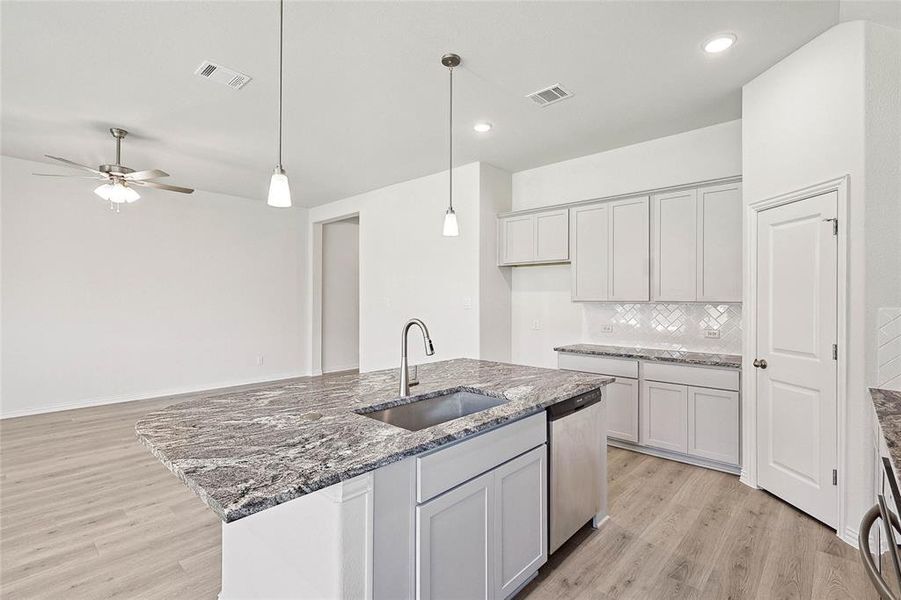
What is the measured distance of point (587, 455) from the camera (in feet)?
7.76

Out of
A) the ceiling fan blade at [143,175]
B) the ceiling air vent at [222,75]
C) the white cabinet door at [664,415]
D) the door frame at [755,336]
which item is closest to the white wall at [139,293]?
the ceiling fan blade at [143,175]

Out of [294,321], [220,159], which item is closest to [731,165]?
[220,159]

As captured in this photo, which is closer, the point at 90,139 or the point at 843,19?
the point at 843,19

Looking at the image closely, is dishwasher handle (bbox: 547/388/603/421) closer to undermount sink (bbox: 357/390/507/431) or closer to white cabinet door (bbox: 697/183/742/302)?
undermount sink (bbox: 357/390/507/431)

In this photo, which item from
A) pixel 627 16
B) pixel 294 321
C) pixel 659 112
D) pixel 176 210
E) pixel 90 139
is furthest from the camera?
pixel 294 321

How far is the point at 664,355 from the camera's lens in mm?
3631

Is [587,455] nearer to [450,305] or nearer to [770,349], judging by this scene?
[770,349]

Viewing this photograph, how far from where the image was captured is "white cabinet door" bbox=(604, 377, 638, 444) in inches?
147

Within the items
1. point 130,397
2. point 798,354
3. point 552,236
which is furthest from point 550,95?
point 130,397

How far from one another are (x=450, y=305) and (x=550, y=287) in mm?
1159

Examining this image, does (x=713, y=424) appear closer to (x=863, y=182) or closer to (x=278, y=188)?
(x=863, y=182)

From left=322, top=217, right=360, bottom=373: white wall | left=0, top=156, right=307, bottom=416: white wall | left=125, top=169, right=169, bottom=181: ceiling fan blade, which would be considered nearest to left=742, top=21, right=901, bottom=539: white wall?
left=125, top=169, right=169, bottom=181: ceiling fan blade

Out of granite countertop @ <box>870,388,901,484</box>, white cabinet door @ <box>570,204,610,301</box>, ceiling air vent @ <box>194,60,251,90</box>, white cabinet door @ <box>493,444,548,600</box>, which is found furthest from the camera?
white cabinet door @ <box>570,204,610,301</box>

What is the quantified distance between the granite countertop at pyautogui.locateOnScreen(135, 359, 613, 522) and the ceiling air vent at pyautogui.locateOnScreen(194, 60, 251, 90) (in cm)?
216
